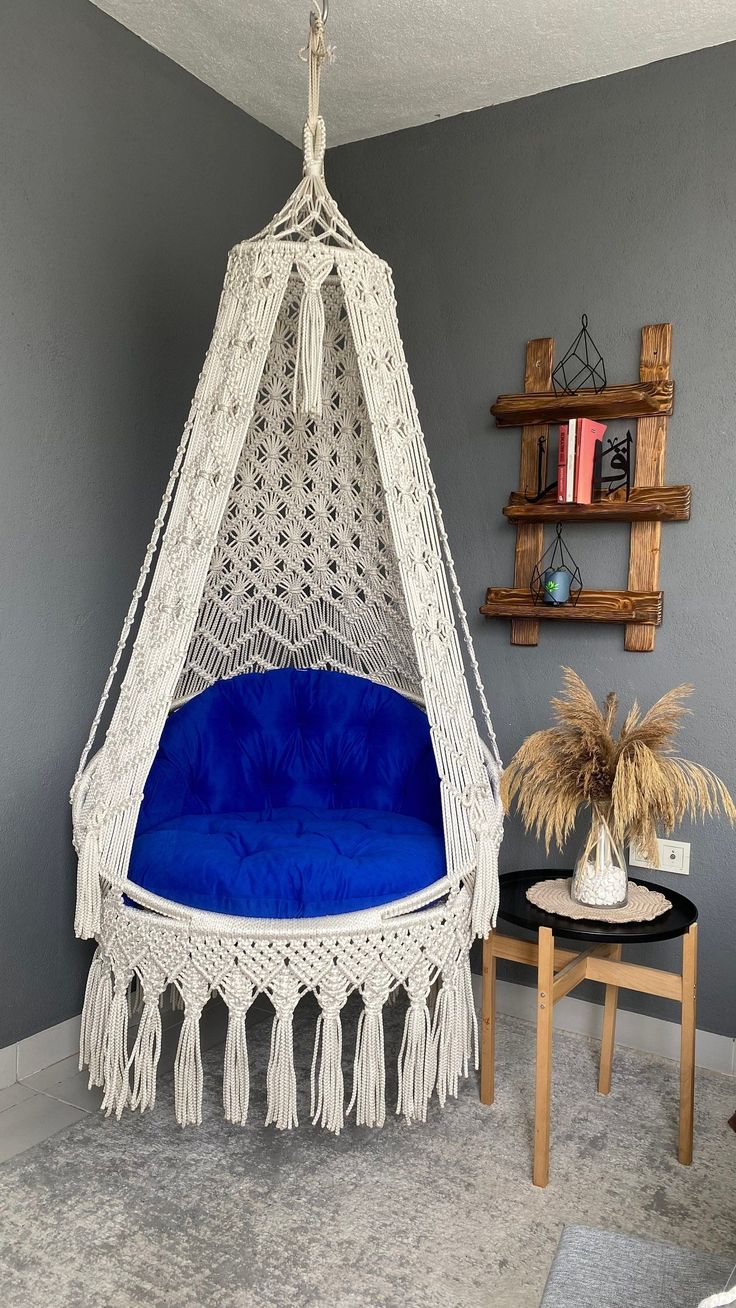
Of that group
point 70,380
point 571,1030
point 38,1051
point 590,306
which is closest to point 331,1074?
point 38,1051

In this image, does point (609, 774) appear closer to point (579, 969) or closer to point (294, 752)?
point (579, 969)

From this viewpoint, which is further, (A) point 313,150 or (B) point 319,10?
(B) point 319,10

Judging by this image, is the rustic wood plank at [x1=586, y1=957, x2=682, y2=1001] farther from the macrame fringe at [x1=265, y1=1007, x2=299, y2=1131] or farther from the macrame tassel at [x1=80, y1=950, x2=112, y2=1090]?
the macrame tassel at [x1=80, y1=950, x2=112, y2=1090]

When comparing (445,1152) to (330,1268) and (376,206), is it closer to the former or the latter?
(330,1268)

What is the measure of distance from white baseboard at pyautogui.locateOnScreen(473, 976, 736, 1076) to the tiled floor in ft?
2.70

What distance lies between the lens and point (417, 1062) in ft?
6.65

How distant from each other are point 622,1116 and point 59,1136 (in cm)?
124

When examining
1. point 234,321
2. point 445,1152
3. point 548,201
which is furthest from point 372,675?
point 548,201

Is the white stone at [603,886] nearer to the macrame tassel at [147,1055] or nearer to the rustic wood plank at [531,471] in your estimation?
the rustic wood plank at [531,471]

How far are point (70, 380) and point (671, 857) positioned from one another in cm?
191

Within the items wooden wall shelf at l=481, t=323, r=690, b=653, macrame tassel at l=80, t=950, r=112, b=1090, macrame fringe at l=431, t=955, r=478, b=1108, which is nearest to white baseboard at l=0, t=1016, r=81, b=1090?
macrame tassel at l=80, t=950, r=112, b=1090

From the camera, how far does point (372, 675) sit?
273 cm

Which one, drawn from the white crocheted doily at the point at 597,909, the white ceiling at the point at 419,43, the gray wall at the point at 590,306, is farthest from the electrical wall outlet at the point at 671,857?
the white ceiling at the point at 419,43

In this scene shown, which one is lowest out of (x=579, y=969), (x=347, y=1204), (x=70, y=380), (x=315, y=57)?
(x=347, y=1204)
